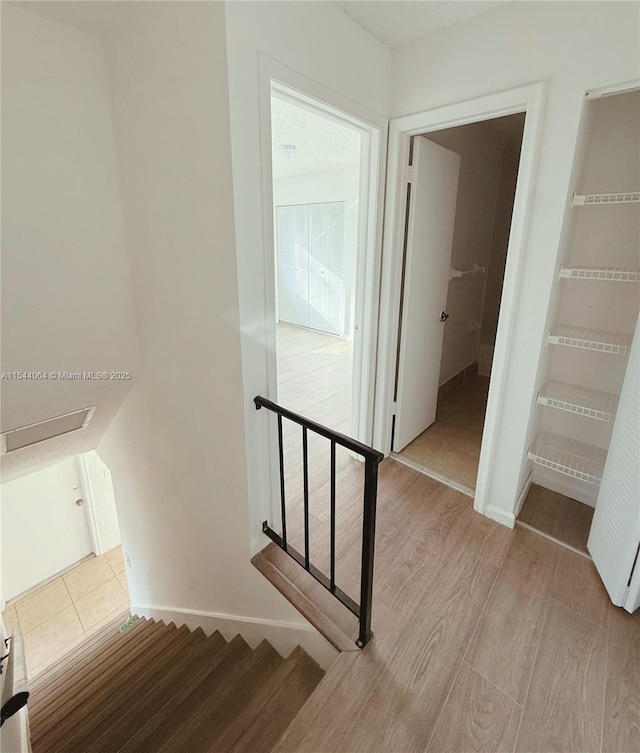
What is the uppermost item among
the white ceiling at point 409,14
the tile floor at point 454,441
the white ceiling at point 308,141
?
the white ceiling at point 308,141

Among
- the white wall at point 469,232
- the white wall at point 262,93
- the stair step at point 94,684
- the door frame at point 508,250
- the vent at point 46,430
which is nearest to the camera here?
the white wall at point 262,93

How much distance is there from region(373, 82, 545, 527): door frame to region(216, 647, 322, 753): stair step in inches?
50.7

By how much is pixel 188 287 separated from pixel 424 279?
1513 millimetres

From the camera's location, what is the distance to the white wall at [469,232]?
3.02 meters

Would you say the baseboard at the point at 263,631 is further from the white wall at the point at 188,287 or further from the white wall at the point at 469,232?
the white wall at the point at 469,232

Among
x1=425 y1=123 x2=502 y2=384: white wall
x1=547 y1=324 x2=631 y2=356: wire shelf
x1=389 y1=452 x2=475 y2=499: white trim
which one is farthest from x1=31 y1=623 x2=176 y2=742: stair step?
x1=425 y1=123 x2=502 y2=384: white wall

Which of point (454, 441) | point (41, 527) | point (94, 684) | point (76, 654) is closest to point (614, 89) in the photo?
point (454, 441)

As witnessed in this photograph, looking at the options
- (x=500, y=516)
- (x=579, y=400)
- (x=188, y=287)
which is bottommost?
(x=500, y=516)

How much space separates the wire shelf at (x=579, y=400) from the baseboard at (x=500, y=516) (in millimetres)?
628

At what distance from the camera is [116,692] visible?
Result: 7.39 feet

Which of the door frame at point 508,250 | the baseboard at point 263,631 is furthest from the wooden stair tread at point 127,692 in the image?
the door frame at point 508,250

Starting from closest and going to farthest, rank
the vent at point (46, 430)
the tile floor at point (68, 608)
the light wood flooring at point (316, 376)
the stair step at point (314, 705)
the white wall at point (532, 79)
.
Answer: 1. the stair step at point (314, 705)
2. the white wall at point (532, 79)
3. the vent at point (46, 430)
4. the light wood flooring at point (316, 376)
5. the tile floor at point (68, 608)

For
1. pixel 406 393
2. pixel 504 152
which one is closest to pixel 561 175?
pixel 406 393

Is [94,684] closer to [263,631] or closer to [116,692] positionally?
[116,692]
